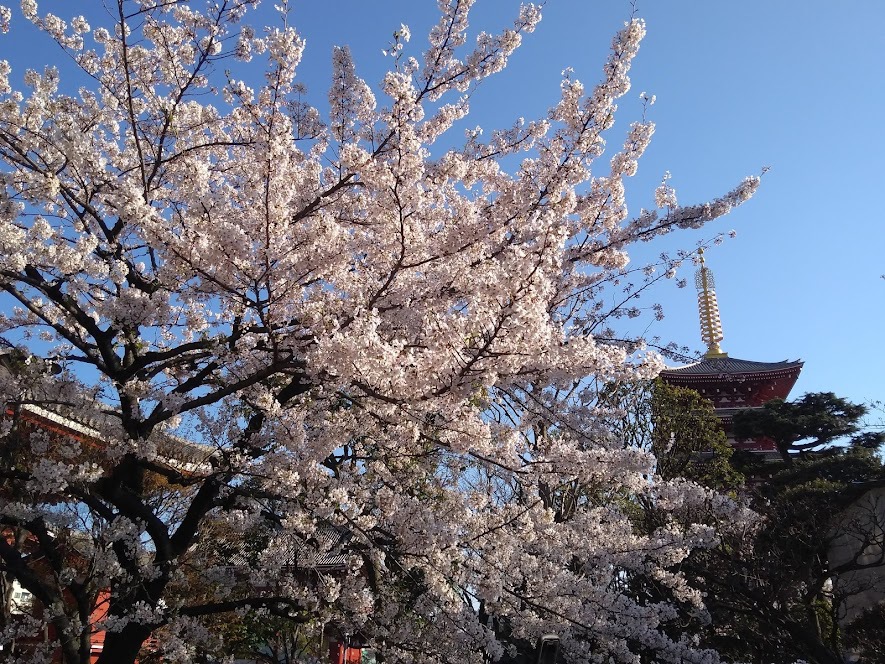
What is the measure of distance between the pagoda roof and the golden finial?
3.35ft

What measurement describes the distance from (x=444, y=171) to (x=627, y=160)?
2025mm

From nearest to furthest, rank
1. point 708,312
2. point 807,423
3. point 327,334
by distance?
point 327,334
point 807,423
point 708,312

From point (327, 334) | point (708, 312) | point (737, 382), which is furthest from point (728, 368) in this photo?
point (327, 334)

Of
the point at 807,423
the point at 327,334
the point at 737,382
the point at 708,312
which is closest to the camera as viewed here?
the point at 327,334

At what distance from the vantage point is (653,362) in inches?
196

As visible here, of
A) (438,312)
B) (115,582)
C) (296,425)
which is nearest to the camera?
(438,312)

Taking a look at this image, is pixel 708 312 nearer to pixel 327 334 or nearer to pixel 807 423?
pixel 807 423

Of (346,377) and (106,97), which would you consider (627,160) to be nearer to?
(346,377)

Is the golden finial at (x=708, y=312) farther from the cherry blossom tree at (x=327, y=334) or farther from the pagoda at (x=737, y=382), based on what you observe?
the cherry blossom tree at (x=327, y=334)

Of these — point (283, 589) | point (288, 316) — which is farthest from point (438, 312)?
point (283, 589)

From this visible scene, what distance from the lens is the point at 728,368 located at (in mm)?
26312

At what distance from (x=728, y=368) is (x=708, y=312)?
16.4 feet

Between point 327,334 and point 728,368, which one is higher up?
point 728,368

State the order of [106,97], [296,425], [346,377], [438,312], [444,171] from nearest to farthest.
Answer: [346,377]
[438,312]
[296,425]
[444,171]
[106,97]
